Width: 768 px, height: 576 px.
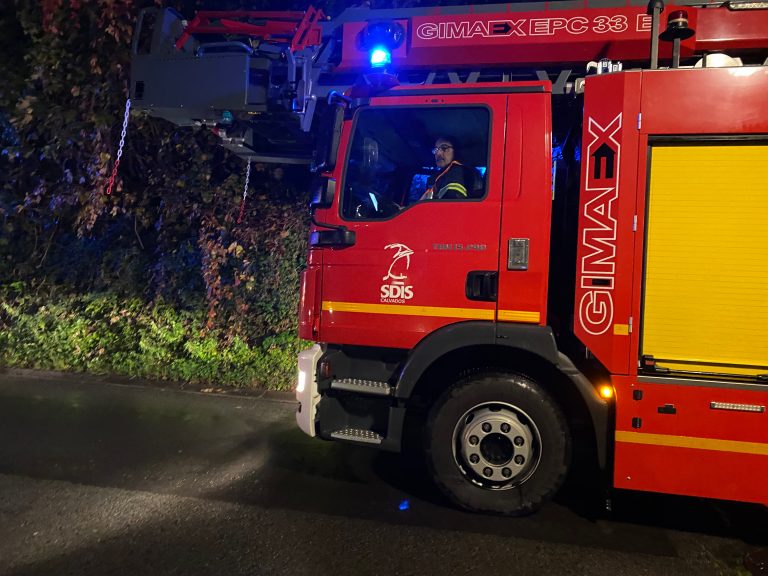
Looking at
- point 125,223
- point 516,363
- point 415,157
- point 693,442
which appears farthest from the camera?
point 125,223

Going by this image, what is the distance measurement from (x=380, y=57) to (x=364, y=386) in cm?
218

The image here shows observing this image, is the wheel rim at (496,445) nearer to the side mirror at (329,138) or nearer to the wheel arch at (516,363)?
the wheel arch at (516,363)

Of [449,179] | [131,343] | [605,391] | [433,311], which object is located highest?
[449,179]

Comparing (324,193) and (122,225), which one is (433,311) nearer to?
(324,193)

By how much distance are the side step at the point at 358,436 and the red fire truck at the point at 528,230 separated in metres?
0.01

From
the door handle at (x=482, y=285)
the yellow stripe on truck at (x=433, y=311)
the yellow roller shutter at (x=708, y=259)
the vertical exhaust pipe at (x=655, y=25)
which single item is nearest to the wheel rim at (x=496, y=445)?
the yellow stripe on truck at (x=433, y=311)

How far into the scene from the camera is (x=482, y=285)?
310cm

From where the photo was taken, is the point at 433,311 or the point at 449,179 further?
the point at 449,179

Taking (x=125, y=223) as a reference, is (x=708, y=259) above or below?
below

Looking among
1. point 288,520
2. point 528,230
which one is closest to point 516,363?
point 528,230

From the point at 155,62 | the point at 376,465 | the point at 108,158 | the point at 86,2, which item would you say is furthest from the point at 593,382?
the point at 86,2

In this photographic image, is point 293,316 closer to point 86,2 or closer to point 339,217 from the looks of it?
point 339,217

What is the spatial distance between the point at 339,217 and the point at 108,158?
4.13 metres

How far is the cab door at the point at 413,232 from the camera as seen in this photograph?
3.11 metres
